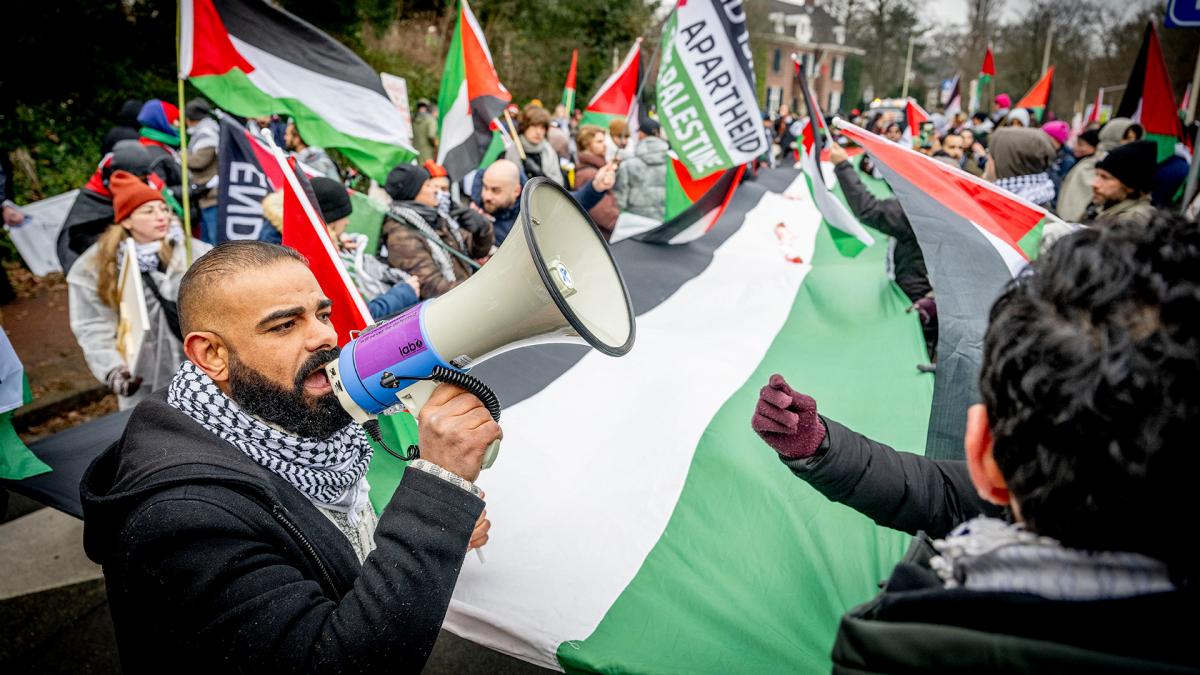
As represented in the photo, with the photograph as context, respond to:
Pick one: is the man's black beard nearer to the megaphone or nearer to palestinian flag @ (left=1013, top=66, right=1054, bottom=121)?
the megaphone

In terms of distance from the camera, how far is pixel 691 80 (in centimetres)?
444

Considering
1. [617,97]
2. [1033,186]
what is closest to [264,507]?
[1033,186]

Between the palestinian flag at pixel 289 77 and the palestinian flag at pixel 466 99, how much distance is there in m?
1.30

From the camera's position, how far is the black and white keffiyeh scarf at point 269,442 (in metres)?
1.49

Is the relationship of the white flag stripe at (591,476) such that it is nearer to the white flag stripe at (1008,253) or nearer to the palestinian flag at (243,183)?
the white flag stripe at (1008,253)

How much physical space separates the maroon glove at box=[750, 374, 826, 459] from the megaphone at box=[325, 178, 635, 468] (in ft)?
1.09

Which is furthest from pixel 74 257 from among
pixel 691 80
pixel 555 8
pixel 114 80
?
pixel 555 8

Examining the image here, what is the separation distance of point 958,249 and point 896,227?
174cm

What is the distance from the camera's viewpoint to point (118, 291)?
317 centimetres

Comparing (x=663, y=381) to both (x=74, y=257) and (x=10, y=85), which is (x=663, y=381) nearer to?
(x=74, y=257)

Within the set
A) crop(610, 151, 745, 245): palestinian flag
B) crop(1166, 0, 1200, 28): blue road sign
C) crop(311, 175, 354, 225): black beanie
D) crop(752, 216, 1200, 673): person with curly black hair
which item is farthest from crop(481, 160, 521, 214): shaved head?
crop(752, 216, 1200, 673): person with curly black hair

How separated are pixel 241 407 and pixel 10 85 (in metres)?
9.92

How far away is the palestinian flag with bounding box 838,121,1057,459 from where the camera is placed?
213cm

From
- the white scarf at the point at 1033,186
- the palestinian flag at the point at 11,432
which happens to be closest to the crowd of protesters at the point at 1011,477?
the palestinian flag at the point at 11,432
